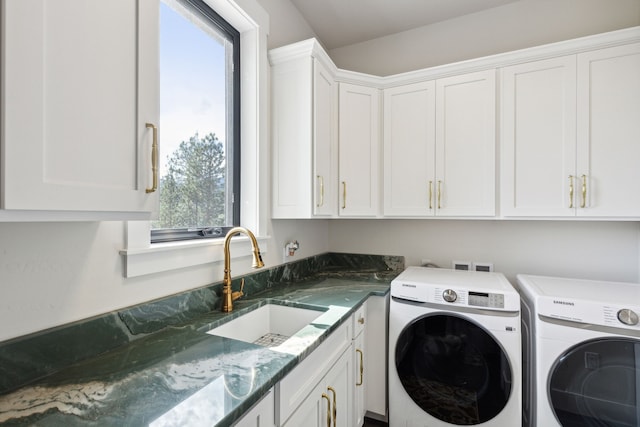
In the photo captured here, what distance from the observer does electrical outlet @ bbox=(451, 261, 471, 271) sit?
2207 mm

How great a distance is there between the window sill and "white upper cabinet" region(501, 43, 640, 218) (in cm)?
168

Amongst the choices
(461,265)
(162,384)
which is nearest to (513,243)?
(461,265)

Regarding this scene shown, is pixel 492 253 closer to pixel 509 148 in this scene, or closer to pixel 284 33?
pixel 509 148

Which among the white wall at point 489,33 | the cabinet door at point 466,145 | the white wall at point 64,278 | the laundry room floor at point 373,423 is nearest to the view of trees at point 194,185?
the white wall at point 64,278

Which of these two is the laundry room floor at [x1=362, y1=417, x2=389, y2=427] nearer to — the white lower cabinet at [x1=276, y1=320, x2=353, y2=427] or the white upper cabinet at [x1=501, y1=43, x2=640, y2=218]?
the white lower cabinet at [x1=276, y1=320, x2=353, y2=427]

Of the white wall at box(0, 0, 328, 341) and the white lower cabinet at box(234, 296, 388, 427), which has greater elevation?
the white wall at box(0, 0, 328, 341)

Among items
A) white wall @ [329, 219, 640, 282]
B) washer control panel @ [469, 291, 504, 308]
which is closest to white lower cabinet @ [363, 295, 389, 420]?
washer control panel @ [469, 291, 504, 308]

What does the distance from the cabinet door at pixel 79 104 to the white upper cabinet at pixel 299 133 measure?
3.45 feet

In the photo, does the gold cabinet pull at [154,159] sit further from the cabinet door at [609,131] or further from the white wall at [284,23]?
the cabinet door at [609,131]

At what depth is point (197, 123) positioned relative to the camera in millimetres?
1452

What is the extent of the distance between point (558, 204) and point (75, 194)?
7.21ft

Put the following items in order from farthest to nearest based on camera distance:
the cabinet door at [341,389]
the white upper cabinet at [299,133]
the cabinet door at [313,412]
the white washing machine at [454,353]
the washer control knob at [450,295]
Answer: the white upper cabinet at [299,133] → the washer control knob at [450,295] → the white washing machine at [454,353] → the cabinet door at [341,389] → the cabinet door at [313,412]

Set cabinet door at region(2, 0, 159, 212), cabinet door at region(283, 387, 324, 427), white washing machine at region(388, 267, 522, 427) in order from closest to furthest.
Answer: cabinet door at region(2, 0, 159, 212)
cabinet door at region(283, 387, 324, 427)
white washing machine at region(388, 267, 522, 427)

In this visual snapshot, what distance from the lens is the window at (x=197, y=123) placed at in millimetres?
1304
